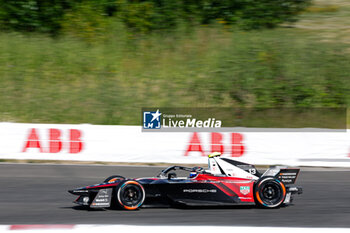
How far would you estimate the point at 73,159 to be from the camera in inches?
557

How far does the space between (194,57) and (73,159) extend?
11.7 meters

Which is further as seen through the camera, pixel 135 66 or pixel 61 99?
pixel 135 66

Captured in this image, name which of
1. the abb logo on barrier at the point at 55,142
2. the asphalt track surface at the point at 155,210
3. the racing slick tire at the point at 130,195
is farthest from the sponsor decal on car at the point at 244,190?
the abb logo on barrier at the point at 55,142

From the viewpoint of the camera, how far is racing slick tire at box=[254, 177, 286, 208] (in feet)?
26.9

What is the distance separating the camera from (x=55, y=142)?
14.2m

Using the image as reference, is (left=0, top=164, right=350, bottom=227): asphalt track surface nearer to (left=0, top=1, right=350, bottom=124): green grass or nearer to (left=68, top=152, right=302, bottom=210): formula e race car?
(left=68, top=152, right=302, bottom=210): formula e race car

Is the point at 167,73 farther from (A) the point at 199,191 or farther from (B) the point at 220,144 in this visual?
(A) the point at 199,191

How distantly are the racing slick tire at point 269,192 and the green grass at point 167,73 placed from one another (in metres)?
12.7

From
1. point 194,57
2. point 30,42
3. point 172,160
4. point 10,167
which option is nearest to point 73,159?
point 10,167

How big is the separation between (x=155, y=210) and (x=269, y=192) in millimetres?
1926

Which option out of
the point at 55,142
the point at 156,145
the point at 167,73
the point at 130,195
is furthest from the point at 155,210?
the point at 167,73

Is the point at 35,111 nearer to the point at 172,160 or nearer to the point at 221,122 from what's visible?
the point at 221,122

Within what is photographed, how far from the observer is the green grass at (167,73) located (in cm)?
2161

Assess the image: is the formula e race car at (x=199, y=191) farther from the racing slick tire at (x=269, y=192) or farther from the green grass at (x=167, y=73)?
the green grass at (x=167, y=73)
